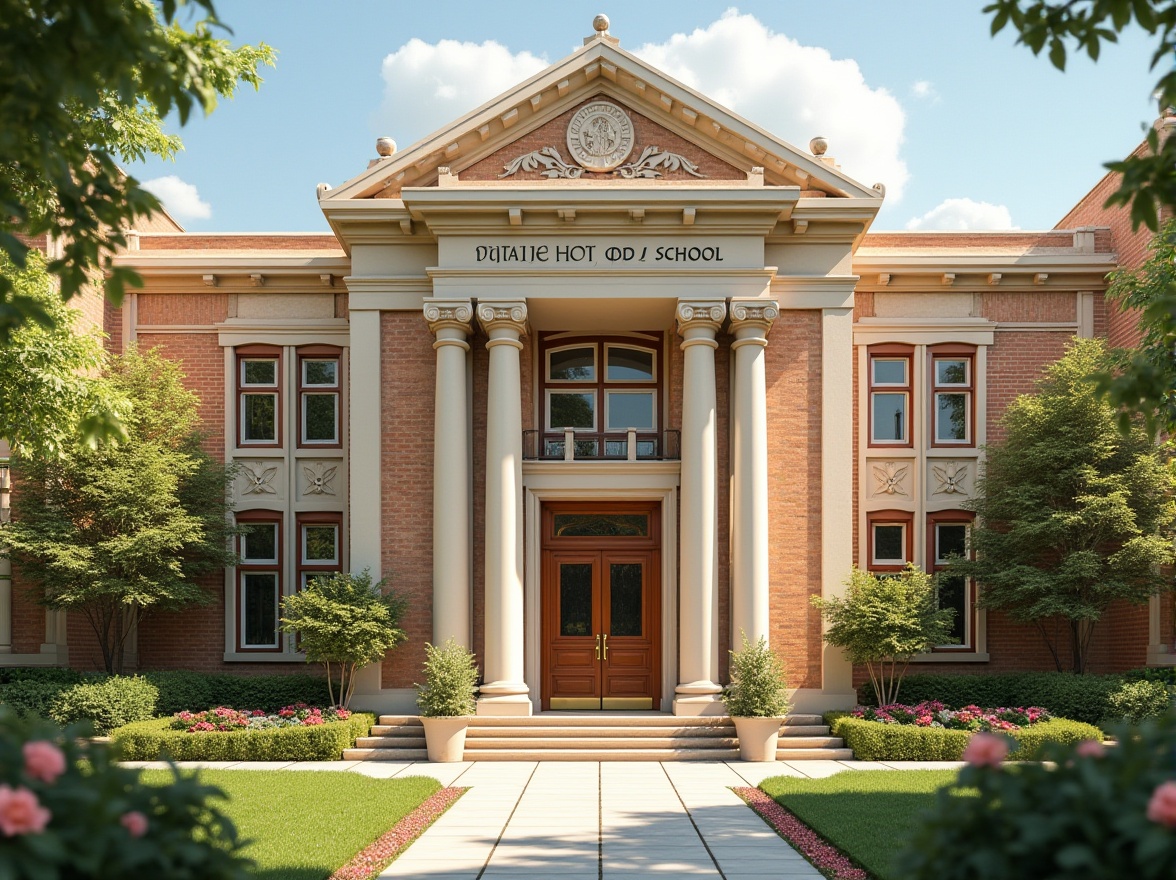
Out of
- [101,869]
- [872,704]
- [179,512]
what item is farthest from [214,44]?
[872,704]

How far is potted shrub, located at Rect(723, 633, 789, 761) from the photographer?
16703 mm

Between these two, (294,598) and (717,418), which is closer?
(294,598)

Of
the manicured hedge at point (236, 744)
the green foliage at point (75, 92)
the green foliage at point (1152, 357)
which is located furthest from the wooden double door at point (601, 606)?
the green foliage at point (75, 92)

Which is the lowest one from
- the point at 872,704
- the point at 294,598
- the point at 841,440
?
the point at 872,704

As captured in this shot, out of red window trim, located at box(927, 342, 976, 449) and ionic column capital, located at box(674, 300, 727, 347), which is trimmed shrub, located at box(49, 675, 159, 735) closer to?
ionic column capital, located at box(674, 300, 727, 347)

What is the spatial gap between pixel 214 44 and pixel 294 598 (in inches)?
513

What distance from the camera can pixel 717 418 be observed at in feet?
64.9

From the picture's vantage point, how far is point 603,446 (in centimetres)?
2052

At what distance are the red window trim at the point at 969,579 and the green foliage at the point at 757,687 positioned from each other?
5007 millimetres

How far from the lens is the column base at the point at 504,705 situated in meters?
18.0

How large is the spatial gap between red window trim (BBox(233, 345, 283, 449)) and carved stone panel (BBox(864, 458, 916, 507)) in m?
11.3

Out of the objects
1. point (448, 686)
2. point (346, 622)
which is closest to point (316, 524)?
point (346, 622)

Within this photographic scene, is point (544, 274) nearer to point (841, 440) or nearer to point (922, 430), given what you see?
point (841, 440)

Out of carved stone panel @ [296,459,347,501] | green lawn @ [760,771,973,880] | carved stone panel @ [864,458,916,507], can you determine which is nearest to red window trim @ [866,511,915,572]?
carved stone panel @ [864,458,916,507]
